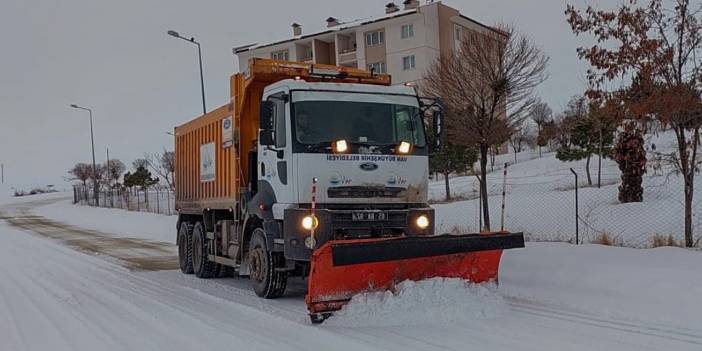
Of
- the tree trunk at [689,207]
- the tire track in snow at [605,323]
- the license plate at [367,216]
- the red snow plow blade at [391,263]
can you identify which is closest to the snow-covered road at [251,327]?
the tire track in snow at [605,323]

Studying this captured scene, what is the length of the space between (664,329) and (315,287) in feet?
11.7

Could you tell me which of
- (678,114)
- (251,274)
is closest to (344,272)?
(251,274)

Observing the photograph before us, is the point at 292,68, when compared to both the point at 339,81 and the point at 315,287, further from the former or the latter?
the point at 315,287

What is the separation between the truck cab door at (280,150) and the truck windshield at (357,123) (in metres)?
0.16

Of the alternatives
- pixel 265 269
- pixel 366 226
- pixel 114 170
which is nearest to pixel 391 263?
pixel 366 226

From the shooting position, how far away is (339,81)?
31.5 feet

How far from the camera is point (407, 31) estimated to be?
49.0 metres

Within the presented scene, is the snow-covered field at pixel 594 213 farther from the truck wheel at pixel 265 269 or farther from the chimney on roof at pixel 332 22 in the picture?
the chimney on roof at pixel 332 22

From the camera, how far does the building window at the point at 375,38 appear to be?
50562 mm

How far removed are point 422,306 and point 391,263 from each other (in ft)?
2.00

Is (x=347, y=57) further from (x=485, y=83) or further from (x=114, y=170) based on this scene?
(x=485, y=83)

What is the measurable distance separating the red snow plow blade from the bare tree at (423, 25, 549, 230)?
7026mm

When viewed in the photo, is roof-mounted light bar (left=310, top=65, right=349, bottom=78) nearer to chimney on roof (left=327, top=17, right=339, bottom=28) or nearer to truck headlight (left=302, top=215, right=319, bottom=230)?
truck headlight (left=302, top=215, right=319, bottom=230)

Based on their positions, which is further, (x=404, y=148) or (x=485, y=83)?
(x=485, y=83)
